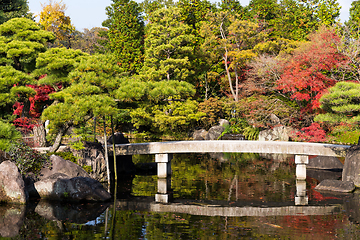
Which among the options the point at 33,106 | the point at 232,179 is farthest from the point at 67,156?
the point at 33,106

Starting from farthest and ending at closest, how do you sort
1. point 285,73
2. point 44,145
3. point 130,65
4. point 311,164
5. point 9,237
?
point 130,65, point 285,73, point 311,164, point 44,145, point 9,237

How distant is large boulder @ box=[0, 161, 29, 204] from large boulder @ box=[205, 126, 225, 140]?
18.3 m

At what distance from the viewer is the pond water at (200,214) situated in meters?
8.54

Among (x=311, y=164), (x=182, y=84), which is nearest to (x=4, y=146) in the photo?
(x=182, y=84)

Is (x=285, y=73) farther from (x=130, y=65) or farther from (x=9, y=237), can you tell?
(x=9, y=237)

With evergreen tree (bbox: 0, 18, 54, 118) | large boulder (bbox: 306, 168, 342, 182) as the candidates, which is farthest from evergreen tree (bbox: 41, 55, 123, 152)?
large boulder (bbox: 306, 168, 342, 182)

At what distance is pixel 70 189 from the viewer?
37.7 ft

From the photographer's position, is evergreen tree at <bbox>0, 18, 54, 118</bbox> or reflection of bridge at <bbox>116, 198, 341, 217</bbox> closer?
reflection of bridge at <bbox>116, 198, 341, 217</bbox>

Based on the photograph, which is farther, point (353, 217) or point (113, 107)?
point (113, 107)

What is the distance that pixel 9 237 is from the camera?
8.19 meters

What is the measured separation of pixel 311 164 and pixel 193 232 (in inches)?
449

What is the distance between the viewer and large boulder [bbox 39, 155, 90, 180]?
12812 mm

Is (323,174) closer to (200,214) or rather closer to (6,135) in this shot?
(200,214)

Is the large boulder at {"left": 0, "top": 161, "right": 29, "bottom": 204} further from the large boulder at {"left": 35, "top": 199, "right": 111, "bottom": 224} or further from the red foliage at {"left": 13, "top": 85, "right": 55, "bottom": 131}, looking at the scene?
the red foliage at {"left": 13, "top": 85, "right": 55, "bottom": 131}
